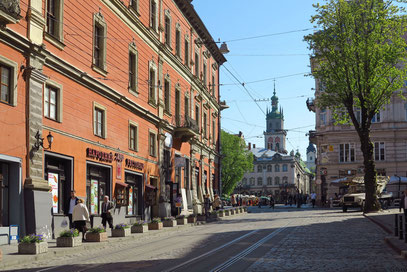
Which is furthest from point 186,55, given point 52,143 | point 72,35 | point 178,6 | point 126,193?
point 52,143

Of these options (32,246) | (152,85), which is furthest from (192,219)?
(32,246)

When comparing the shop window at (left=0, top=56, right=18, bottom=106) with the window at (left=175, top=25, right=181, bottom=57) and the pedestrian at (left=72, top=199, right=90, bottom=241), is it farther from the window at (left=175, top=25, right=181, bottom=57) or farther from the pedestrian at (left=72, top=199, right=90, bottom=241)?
the window at (left=175, top=25, right=181, bottom=57)

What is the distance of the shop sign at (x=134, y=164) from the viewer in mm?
28172

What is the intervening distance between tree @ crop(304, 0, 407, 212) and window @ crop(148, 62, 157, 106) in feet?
39.3

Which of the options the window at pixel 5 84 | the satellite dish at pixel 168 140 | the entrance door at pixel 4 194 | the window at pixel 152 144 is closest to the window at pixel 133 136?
the window at pixel 152 144

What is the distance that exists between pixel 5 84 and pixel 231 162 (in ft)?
238

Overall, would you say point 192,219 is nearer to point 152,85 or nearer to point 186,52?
point 152,85

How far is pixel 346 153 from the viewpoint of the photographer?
198 feet

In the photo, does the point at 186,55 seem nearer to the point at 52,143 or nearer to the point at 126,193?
the point at 126,193

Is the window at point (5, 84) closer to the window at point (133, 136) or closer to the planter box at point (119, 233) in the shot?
the planter box at point (119, 233)

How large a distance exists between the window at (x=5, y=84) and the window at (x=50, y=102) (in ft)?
7.41

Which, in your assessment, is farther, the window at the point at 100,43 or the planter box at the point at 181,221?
the planter box at the point at 181,221

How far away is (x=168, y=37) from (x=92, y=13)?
39.9ft

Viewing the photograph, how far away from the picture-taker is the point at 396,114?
58188 millimetres
